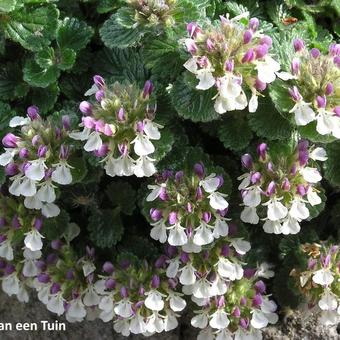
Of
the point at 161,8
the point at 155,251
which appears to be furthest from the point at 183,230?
the point at 161,8

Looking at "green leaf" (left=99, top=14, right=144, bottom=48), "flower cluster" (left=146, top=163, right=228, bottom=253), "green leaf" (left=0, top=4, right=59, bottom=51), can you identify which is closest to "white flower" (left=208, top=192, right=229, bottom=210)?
"flower cluster" (left=146, top=163, right=228, bottom=253)

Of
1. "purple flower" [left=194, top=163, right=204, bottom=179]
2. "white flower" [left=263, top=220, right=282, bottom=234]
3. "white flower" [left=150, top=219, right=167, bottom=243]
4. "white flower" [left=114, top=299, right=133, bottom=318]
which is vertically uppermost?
"purple flower" [left=194, top=163, right=204, bottom=179]

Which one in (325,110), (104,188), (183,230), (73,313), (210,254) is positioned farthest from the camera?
(104,188)

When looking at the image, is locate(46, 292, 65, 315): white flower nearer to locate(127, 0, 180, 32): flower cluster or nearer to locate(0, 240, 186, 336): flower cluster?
locate(0, 240, 186, 336): flower cluster

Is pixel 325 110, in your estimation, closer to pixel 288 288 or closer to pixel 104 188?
pixel 288 288

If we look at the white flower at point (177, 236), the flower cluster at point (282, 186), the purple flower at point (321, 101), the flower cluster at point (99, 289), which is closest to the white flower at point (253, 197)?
the flower cluster at point (282, 186)

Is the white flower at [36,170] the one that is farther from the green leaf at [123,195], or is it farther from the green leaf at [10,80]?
the green leaf at [10,80]
